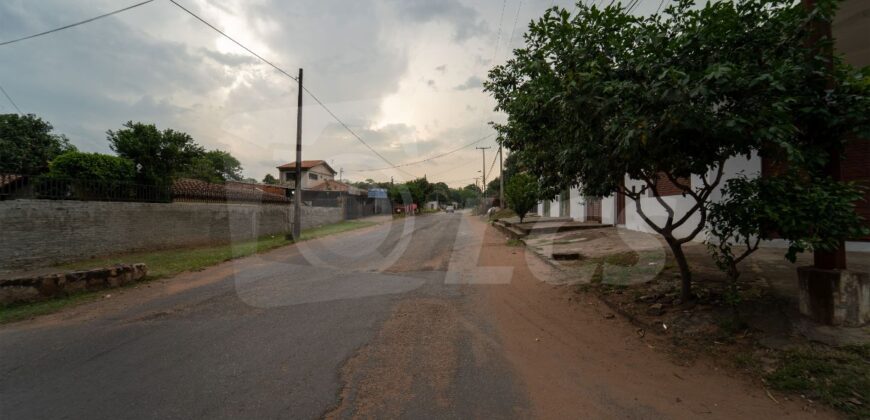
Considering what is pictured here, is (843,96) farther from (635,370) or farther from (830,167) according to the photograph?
(635,370)

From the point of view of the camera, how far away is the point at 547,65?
4844mm

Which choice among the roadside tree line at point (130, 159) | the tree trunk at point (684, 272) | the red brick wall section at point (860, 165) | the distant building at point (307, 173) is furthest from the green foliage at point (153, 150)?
the distant building at point (307, 173)

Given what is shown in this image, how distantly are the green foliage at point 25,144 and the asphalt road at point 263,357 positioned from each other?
69.7 feet

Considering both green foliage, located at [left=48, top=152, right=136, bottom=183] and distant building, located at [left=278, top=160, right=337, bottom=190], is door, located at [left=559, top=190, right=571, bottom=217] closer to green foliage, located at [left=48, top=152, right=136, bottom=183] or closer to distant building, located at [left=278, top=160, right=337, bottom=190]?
green foliage, located at [left=48, top=152, right=136, bottom=183]

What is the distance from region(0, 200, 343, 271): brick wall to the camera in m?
8.72

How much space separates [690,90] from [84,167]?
14.1 meters

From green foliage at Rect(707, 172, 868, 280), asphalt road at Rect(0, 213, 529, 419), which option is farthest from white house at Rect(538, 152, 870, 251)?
asphalt road at Rect(0, 213, 529, 419)

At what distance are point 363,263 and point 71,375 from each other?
258 inches

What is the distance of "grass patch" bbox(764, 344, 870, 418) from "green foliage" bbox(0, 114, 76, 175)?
28.2 metres

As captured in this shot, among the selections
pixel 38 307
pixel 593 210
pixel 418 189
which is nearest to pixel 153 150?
pixel 38 307

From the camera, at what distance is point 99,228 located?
408 inches

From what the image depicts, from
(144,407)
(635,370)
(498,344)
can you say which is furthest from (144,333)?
(635,370)

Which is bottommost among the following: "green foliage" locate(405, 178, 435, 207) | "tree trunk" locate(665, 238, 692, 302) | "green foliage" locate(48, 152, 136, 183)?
"tree trunk" locate(665, 238, 692, 302)

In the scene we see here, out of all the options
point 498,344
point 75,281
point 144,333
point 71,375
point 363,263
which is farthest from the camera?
point 363,263
